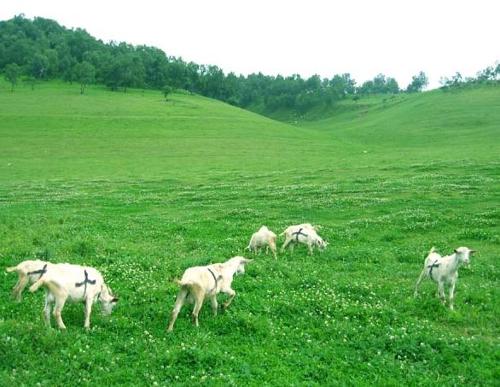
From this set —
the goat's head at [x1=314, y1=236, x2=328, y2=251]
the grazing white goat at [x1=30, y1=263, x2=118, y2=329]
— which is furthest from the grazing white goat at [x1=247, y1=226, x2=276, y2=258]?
the grazing white goat at [x1=30, y1=263, x2=118, y2=329]

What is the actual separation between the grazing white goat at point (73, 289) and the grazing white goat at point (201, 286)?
1.74m

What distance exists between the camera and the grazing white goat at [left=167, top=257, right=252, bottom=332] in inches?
469

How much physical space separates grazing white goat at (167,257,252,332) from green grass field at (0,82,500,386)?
381mm

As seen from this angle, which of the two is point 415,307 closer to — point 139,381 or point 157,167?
point 139,381

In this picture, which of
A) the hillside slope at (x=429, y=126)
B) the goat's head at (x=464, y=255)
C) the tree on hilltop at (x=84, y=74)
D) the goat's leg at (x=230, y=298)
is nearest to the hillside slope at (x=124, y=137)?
the tree on hilltop at (x=84, y=74)

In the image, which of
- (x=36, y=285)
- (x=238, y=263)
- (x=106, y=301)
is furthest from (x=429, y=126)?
(x=36, y=285)

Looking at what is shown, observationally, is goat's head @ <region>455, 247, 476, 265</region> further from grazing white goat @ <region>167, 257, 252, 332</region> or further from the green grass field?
grazing white goat @ <region>167, 257, 252, 332</region>

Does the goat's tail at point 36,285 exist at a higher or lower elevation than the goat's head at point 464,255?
lower

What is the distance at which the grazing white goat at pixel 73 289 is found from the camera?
11.3 metres

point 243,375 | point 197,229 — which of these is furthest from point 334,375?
point 197,229

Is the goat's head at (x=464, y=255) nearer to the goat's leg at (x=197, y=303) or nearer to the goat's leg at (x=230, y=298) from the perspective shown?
the goat's leg at (x=230, y=298)

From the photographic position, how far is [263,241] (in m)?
19.9

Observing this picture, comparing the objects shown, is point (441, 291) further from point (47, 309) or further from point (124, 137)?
point (124, 137)

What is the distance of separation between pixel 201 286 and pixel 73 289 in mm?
2957
